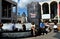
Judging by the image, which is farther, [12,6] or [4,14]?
[12,6]

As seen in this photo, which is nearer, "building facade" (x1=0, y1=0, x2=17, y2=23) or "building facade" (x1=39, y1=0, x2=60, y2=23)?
"building facade" (x1=0, y1=0, x2=17, y2=23)

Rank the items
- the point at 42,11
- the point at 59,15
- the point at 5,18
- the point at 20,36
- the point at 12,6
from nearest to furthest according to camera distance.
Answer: the point at 20,36
the point at 5,18
the point at 12,6
the point at 59,15
the point at 42,11

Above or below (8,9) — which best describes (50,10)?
above

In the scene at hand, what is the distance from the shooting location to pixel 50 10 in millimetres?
67000

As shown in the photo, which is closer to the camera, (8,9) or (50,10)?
(8,9)

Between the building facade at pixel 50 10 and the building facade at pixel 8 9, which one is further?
the building facade at pixel 50 10

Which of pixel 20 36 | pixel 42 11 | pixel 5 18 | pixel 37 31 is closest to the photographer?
pixel 20 36

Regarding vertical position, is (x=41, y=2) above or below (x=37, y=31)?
above

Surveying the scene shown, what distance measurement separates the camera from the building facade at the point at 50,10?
64500 mm

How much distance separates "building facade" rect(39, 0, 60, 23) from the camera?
64500mm

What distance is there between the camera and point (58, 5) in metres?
63.6

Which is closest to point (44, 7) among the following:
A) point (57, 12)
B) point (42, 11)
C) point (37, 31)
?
point (42, 11)

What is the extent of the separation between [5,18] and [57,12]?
27.3m

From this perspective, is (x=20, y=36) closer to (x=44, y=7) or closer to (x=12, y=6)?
(x=12, y=6)
